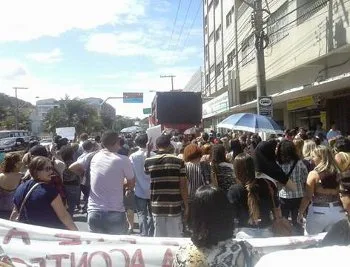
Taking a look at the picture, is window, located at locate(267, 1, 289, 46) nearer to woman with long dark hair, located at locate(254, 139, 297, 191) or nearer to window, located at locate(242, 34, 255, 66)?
window, located at locate(242, 34, 255, 66)

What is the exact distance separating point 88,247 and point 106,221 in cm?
96

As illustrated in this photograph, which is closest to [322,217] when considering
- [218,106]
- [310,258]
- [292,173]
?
[292,173]

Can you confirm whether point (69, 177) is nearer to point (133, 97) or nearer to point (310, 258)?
point (310, 258)

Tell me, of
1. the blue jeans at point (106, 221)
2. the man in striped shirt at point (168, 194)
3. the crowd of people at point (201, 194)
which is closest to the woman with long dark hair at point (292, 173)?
the crowd of people at point (201, 194)

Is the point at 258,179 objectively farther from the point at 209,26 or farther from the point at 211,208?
the point at 209,26

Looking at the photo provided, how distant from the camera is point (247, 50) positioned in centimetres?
3177

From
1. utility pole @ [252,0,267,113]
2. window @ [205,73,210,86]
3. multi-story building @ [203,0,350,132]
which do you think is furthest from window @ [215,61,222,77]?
utility pole @ [252,0,267,113]

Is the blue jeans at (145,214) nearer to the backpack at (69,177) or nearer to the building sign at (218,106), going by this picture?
the backpack at (69,177)

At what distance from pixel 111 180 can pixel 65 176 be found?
11.1 feet

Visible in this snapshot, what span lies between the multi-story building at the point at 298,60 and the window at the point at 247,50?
6cm

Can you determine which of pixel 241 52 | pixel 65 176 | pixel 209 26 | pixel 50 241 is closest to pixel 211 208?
pixel 50 241

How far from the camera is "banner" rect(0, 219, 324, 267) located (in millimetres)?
4402

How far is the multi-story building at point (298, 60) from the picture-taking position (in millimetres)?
16266

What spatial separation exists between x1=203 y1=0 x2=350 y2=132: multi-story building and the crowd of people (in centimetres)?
812
